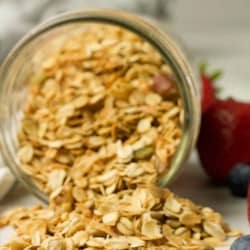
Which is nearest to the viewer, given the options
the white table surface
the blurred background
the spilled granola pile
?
the spilled granola pile

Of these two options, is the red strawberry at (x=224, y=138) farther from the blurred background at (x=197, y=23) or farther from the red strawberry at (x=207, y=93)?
the blurred background at (x=197, y=23)

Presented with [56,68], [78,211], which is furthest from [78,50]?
[78,211]

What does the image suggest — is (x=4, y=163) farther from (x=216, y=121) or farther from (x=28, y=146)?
(x=216, y=121)

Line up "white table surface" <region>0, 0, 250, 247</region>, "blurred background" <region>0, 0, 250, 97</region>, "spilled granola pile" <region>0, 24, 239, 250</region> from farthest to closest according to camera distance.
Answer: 1. "blurred background" <region>0, 0, 250, 97</region>
2. "white table surface" <region>0, 0, 250, 247</region>
3. "spilled granola pile" <region>0, 24, 239, 250</region>

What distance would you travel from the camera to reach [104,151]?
1018 millimetres

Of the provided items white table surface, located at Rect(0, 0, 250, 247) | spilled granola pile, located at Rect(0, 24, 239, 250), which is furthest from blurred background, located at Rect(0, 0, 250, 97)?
spilled granola pile, located at Rect(0, 24, 239, 250)

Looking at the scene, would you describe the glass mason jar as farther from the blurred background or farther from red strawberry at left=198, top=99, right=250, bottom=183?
the blurred background

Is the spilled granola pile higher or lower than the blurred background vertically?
lower

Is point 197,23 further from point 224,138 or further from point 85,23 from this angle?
point 85,23

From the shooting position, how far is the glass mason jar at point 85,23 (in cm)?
97

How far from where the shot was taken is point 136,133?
103cm

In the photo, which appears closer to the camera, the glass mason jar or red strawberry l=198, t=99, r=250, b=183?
the glass mason jar

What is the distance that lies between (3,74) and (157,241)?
29cm

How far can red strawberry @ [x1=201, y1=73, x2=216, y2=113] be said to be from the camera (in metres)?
1.12
